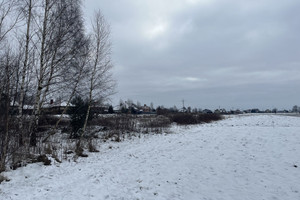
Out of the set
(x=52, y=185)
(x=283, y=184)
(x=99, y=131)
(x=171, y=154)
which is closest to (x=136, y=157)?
(x=171, y=154)

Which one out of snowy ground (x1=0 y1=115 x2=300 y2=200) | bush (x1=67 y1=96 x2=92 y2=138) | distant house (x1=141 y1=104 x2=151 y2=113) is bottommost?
snowy ground (x1=0 y1=115 x2=300 y2=200)

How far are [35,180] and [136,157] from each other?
403 centimetres

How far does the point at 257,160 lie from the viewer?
23.2 feet

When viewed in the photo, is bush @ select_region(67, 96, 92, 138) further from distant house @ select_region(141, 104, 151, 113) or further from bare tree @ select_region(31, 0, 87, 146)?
distant house @ select_region(141, 104, 151, 113)

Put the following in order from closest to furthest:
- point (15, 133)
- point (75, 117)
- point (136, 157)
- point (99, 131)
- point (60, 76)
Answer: point (15, 133), point (136, 157), point (60, 76), point (75, 117), point (99, 131)

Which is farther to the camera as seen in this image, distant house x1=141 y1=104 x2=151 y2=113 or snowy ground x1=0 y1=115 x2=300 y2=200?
distant house x1=141 y1=104 x2=151 y2=113

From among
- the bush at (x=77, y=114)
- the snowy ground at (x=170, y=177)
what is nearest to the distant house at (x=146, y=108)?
the bush at (x=77, y=114)

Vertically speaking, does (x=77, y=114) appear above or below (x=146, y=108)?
below

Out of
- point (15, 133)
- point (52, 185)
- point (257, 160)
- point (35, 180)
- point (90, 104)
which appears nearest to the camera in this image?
point (52, 185)

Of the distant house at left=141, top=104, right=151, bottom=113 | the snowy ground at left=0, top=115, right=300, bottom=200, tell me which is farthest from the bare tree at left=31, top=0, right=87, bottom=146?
the distant house at left=141, top=104, right=151, bottom=113

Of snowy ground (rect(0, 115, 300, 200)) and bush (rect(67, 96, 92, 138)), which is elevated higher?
bush (rect(67, 96, 92, 138))

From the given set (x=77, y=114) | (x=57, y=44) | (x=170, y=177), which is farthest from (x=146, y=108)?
(x=170, y=177)

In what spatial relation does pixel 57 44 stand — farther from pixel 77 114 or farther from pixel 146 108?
pixel 146 108

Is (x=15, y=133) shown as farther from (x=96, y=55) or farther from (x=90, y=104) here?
(x=96, y=55)
